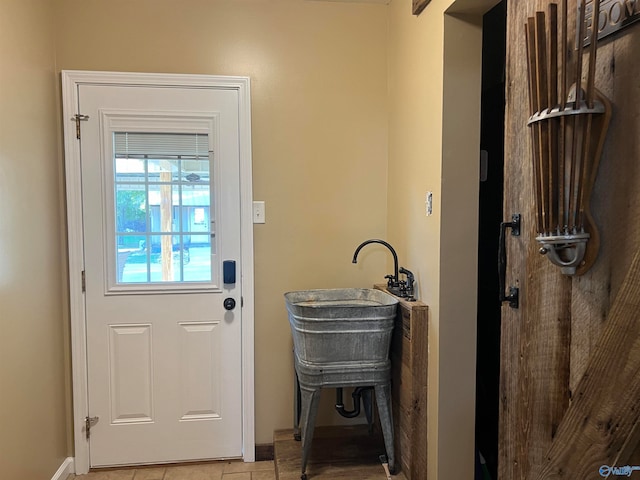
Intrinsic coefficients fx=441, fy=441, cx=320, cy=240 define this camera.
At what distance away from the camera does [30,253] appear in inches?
78.4

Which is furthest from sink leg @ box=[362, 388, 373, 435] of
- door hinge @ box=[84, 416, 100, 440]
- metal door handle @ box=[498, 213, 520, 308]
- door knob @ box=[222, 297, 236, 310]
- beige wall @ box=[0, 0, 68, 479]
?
beige wall @ box=[0, 0, 68, 479]

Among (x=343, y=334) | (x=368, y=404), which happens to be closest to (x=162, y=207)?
(x=343, y=334)

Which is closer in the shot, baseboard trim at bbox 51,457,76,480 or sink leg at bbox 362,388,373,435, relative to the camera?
baseboard trim at bbox 51,457,76,480

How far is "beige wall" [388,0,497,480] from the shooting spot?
174 centimetres

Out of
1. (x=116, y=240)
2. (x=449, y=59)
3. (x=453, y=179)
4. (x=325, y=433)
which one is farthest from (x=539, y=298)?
(x=116, y=240)

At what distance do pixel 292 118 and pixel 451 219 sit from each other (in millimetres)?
1131

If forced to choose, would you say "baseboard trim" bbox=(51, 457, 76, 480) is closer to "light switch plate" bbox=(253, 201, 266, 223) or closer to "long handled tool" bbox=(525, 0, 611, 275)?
"light switch plate" bbox=(253, 201, 266, 223)

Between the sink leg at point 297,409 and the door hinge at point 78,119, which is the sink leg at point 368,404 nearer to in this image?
the sink leg at point 297,409

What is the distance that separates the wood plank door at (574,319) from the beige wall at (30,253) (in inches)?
74.2

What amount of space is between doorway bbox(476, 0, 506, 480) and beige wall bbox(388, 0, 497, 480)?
1.47 ft

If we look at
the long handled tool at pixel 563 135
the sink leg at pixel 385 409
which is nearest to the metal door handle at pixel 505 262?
the long handled tool at pixel 563 135

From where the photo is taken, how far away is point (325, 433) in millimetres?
2475

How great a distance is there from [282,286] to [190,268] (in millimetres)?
513

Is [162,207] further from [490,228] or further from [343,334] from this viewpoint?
[490,228]
